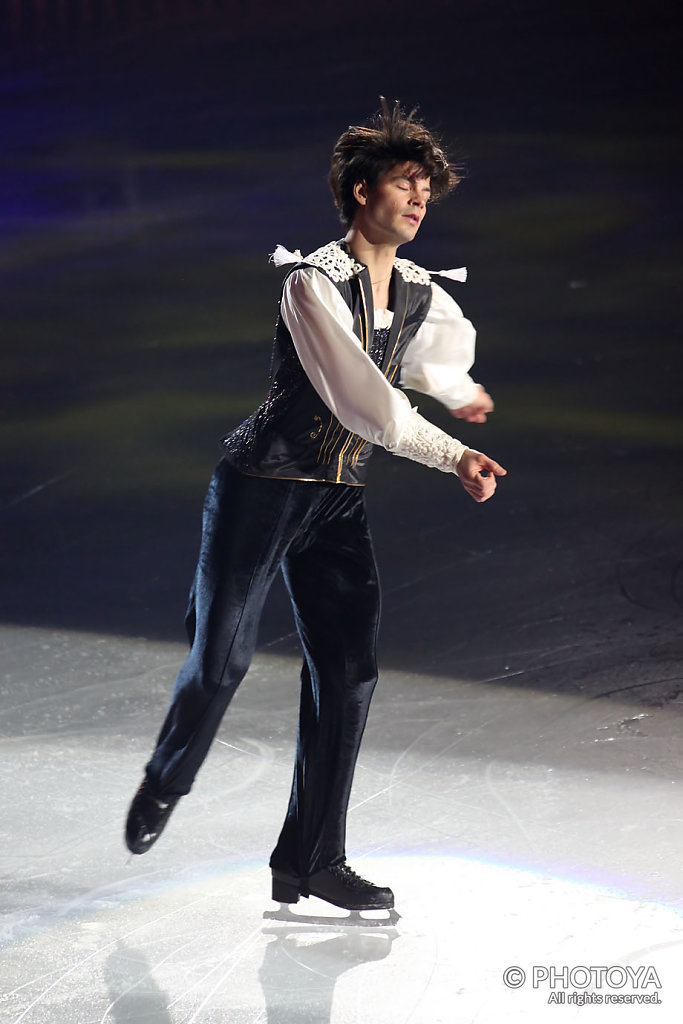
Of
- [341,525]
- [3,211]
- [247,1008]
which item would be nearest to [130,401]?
[3,211]

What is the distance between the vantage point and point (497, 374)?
707 centimetres

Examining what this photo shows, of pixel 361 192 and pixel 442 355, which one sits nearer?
pixel 361 192

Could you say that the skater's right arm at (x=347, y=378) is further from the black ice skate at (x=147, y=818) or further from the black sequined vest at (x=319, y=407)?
the black ice skate at (x=147, y=818)

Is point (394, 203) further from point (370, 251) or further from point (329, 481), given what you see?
point (329, 481)

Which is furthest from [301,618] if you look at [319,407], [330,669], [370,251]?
[370,251]

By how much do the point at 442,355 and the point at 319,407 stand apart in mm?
361

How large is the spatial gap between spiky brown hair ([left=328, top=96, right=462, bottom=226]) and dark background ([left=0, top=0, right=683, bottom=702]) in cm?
191

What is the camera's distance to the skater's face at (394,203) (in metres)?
2.79

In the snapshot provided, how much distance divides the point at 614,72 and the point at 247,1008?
25.3 ft

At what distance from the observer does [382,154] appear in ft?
9.23

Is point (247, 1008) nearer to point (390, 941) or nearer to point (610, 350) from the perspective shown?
point (390, 941)

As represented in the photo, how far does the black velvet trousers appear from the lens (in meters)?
2.89

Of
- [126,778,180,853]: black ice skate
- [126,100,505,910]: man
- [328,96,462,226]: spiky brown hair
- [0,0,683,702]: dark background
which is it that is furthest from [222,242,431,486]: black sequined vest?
[0,0,683,702]: dark background

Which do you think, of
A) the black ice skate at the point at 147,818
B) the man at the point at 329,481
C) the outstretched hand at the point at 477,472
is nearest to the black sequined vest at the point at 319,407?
the man at the point at 329,481
